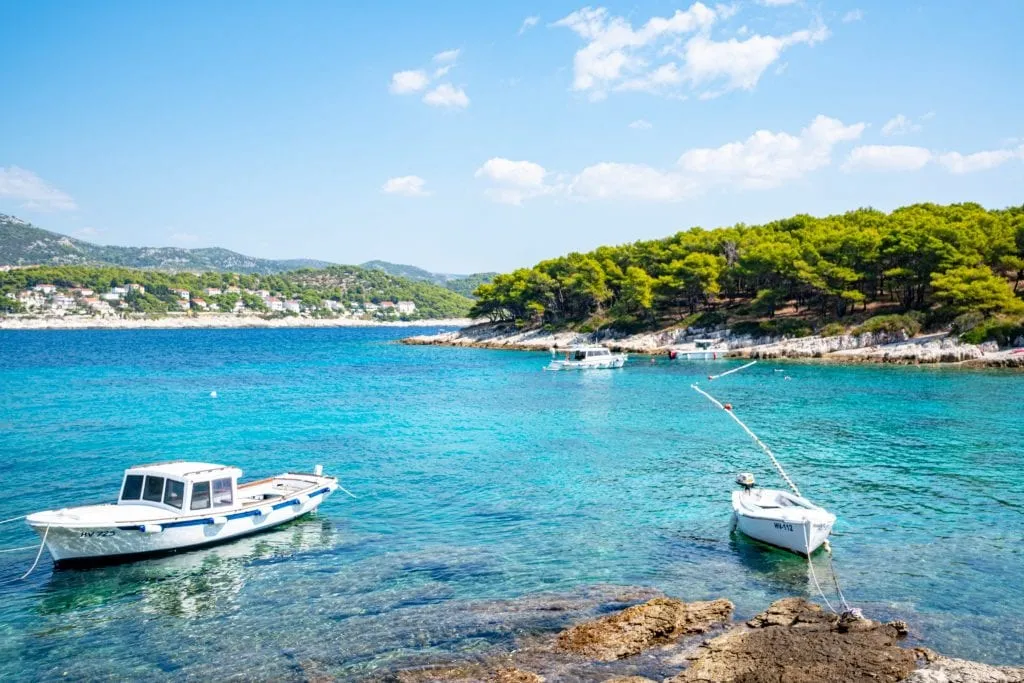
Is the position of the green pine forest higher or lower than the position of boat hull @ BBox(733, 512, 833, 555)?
higher

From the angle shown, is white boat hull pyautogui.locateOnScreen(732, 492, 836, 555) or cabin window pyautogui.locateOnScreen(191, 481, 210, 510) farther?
cabin window pyautogui.locateOnScreen(191, 481, 210, 510)

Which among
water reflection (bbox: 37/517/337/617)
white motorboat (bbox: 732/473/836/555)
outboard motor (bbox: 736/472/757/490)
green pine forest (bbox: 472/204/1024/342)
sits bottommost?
water reflection (bbox: 37/517/337/617)

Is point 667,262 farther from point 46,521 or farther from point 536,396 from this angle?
point 46,521

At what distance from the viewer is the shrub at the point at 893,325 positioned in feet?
233

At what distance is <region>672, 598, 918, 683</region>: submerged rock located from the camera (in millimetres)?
11711

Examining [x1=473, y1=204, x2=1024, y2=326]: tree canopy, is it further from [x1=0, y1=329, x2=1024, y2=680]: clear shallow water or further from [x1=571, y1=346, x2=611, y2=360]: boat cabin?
[x1=571, y1=346, x2=611, y2=360]: boat cabin

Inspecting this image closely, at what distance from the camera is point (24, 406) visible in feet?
156

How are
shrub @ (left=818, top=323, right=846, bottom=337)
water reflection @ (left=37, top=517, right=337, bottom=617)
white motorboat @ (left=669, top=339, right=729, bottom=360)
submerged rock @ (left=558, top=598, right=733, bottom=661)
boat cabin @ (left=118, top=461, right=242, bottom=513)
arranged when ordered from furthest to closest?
1. white motorboat @ (left=669, top=339, right=729, bottom=360)
2. shrub @ (left=818, top=323, right=846, bottom=337)
3. boat cabin @ (left=118, top=461, right=242, bottom=513)
4. water reflection @ (left=37, top=517, right=337, bottom=617)
5. submerged rock @ (left=558, top=598, right=733, bottom=661)

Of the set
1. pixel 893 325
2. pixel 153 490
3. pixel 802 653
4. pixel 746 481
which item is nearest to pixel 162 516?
pixel 153 490

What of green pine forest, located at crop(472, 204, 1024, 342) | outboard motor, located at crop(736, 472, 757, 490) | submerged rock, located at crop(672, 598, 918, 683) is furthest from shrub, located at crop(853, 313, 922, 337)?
submerged rock, located at crop(672, 598, 918, 683)

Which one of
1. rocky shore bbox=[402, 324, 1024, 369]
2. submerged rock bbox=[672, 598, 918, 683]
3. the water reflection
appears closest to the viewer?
submerged rock bbox=[672, 598, 918, 683]

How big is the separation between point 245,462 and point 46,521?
12929mm

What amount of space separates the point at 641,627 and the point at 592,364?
60.9 meters

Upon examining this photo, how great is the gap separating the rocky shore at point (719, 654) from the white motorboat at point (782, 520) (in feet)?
12.2
